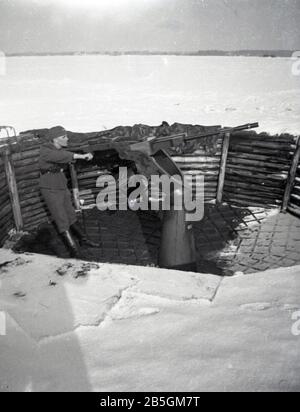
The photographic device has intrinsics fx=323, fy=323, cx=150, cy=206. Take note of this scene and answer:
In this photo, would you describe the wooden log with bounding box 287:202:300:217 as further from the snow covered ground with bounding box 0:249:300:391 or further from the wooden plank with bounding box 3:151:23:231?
the wooden plank with bounding box 3:151:23:231

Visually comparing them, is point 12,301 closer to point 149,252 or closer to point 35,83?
point 149,252

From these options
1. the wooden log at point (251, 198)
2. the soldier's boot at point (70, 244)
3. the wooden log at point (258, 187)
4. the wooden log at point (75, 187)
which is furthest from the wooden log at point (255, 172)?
the soldier's boot at point (70, 244)

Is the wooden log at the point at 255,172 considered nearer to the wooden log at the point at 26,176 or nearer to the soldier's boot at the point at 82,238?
the soldier's boot at the point at 82,238

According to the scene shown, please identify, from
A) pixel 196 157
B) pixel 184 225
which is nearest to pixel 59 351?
pixel 184 225

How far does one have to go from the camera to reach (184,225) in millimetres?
5074

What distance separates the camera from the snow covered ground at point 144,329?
188cm

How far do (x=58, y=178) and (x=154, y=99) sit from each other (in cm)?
3314

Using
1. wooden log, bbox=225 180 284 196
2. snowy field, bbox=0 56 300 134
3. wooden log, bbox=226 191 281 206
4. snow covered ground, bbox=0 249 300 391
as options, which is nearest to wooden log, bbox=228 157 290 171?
wooden log, bbox=225 180 284 196

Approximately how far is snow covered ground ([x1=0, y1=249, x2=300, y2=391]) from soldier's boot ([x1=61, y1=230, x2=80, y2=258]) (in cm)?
283

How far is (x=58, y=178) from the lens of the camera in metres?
5.93

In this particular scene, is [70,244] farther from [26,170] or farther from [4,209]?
[26,170]

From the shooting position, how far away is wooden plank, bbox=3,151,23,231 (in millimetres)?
6664

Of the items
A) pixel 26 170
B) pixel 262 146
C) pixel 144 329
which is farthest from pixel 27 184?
pixel 144 329

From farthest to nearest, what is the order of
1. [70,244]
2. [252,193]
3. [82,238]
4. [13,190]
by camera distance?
[252,193]
[13,190]
[82,238]
[70,244]
